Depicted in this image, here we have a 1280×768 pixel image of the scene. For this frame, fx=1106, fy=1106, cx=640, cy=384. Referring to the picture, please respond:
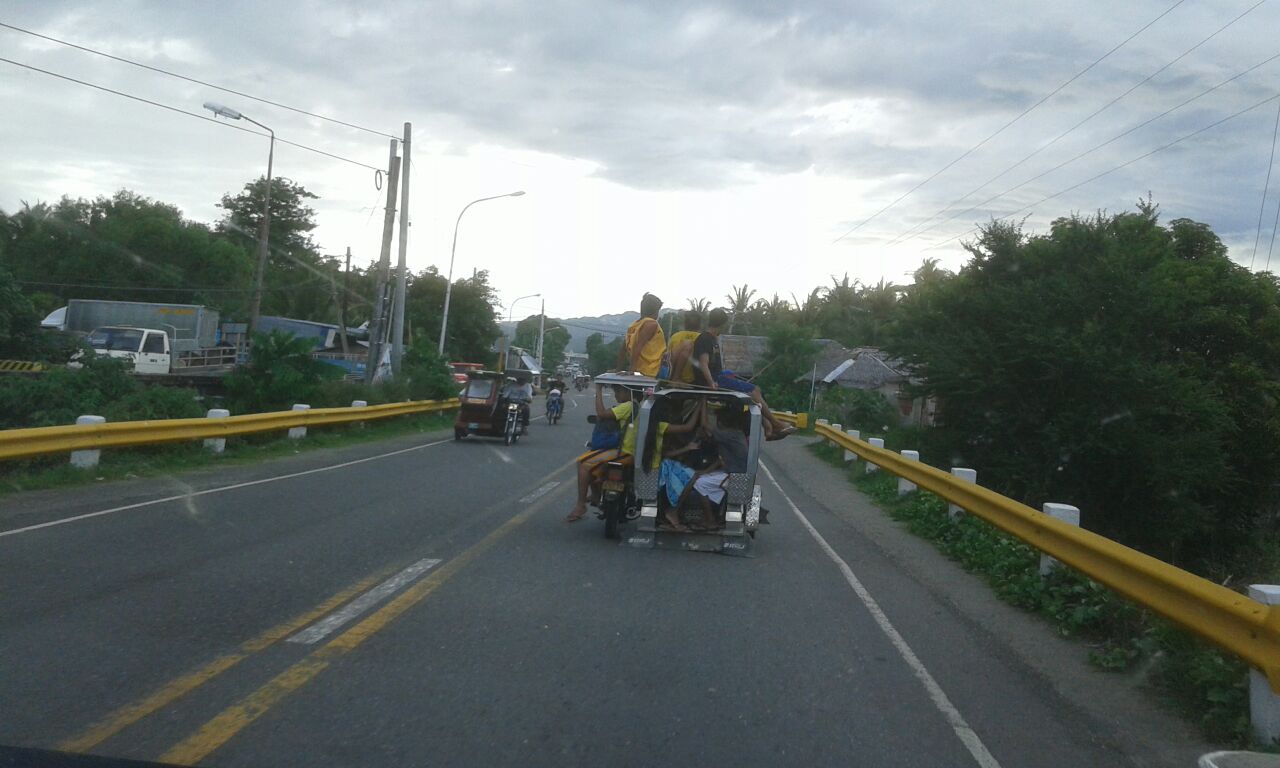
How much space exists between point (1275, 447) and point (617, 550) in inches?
846

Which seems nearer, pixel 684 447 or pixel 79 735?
pixel 79 735

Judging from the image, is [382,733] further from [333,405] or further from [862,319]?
[862,319]

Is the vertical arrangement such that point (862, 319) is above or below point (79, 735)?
above

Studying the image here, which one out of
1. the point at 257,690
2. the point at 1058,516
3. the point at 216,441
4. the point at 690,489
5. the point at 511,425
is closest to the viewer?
the point at 257,690

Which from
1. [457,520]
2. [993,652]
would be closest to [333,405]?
[457,520]

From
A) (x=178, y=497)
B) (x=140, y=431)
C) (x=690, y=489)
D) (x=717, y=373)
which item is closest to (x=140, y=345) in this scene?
(x=140, y=431)

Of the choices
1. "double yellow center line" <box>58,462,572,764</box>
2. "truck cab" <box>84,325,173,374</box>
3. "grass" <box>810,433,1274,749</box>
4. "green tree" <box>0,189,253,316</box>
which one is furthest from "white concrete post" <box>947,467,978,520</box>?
"green tree" <box>0,189,253,316</box>

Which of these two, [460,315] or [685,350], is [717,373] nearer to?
[685,350]

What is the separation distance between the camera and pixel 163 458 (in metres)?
15.8

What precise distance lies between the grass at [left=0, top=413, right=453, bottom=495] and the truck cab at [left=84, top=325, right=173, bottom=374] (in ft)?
36.1

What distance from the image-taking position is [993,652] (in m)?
7.17

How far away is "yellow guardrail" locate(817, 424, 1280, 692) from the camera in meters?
5.38

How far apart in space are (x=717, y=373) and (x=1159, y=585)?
16.8ft

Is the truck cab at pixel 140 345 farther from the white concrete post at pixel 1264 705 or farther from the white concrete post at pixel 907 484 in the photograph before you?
the white concrete post at pixel 1264 705
